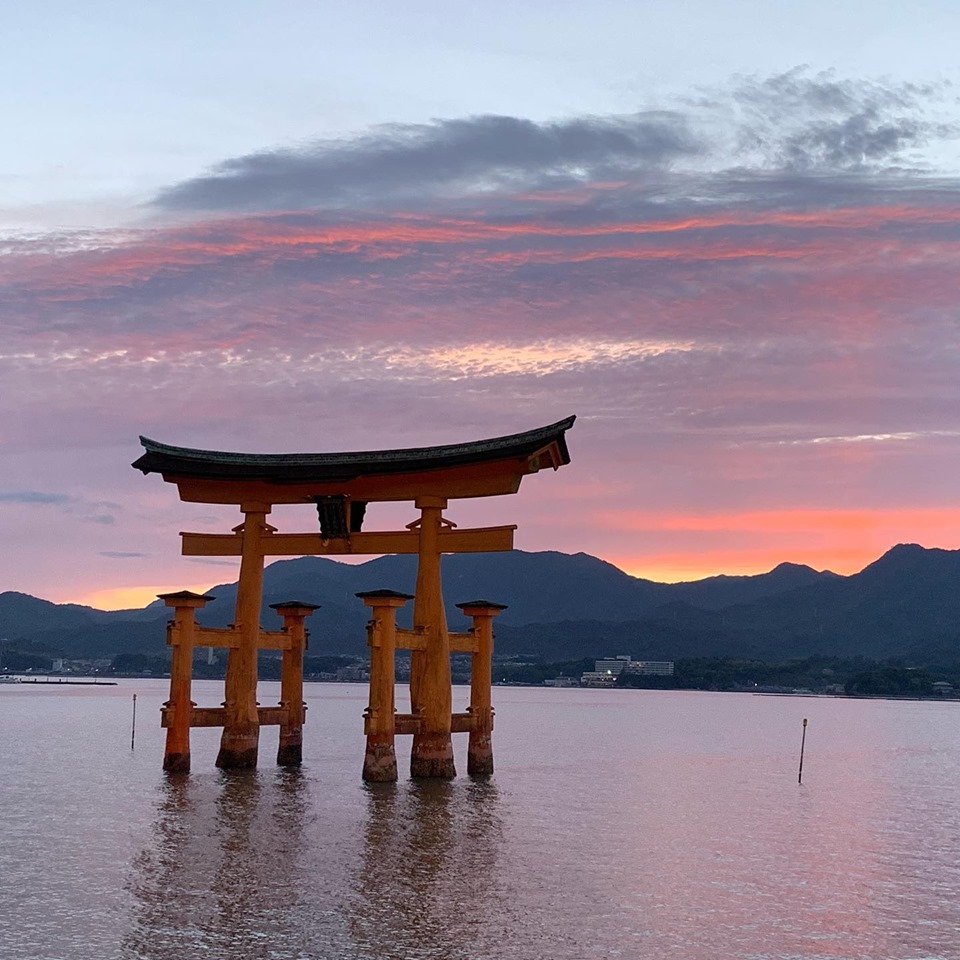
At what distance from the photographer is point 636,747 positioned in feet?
277

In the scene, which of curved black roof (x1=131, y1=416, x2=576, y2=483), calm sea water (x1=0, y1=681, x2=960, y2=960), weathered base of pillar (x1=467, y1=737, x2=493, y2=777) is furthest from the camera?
weathered base of pillar (x1=467, y1=737, x2=493, y2=777)

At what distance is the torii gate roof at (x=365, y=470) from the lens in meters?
37.3

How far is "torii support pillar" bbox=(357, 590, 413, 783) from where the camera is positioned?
37.3 metres

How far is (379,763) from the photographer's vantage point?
38.5 metres

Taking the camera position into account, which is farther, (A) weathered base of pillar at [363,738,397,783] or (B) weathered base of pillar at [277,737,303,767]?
(B) weathered base of pillar at [277,737,303,767]

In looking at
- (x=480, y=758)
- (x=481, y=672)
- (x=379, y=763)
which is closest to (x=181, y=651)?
(x=379, y=763)

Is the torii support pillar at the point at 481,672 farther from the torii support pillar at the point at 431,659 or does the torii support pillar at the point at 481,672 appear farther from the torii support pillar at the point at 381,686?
the torii support pillar at the point at 381,686

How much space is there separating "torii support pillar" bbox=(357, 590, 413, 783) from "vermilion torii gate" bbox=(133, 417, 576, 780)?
4 centimetres

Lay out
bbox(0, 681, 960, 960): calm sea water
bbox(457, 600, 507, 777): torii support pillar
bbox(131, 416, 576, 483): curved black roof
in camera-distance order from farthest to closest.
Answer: bbox(457, 600, 507, 777): torii support pillar, bbox(131, 416, 576, 483): curved black roof, bbox(0, 681, 960, 960): calm sea water

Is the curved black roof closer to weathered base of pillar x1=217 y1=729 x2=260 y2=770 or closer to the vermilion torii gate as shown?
the vermilion torii gate

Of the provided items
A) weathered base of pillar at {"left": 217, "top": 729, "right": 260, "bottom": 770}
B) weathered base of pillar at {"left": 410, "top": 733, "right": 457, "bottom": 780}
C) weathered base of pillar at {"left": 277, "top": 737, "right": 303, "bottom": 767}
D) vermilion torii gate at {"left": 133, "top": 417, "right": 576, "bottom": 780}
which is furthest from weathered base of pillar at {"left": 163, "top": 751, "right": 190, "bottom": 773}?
weathered base of pillar at {"left": 410, "top": 733, "right": 457, "bottom": 780}

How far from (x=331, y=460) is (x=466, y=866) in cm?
1589

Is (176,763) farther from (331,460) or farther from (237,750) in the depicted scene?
(331,460)

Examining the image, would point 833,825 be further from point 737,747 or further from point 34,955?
point 737,747
